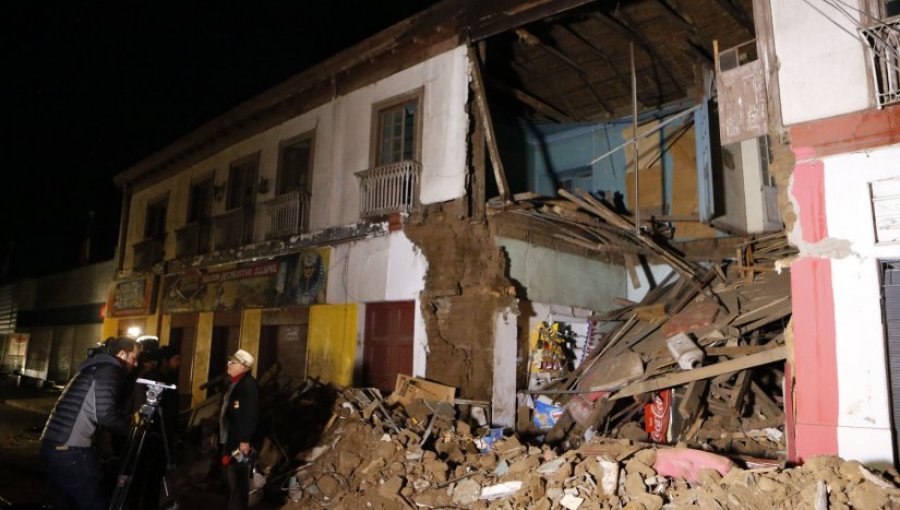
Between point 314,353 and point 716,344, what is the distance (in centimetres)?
771

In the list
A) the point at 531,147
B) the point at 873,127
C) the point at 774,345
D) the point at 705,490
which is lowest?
the point at 705,490

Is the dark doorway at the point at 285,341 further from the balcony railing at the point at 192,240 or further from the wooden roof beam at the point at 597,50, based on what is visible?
the wooden roof beam at the point at 597,50

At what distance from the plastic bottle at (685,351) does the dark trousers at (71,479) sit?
684 cm

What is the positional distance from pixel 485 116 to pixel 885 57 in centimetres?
563

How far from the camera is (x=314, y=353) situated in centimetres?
1169

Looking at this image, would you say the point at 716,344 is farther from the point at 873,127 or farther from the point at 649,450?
the point at 873,127

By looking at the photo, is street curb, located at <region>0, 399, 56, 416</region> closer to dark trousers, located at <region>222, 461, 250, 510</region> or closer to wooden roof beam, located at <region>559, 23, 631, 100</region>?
dark trousers, located at <region>222, 461, 250, 510</region>

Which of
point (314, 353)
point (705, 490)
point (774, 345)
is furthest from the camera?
point (314, 353)

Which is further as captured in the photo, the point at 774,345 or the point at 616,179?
the point at 616,179

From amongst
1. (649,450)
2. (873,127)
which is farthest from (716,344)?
(873,127)

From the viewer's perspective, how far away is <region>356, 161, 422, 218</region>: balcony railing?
10539 millimetres

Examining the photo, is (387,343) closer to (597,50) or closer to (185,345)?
(597,50)

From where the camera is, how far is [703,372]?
7.36m

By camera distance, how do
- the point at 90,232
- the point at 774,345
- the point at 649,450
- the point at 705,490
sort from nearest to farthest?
the point at 705,490
the point at 649,450
the point at 774,345
the point at 90,232
